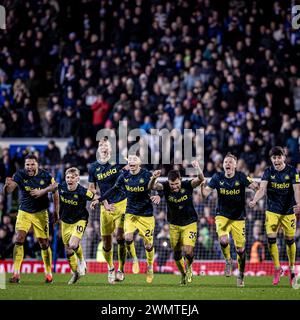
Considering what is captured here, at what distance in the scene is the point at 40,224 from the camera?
58.5ft

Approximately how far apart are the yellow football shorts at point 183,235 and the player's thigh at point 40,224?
2.65 meters

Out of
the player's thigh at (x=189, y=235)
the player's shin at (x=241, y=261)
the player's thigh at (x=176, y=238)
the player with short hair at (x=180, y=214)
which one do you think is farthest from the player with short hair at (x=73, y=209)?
the player's shin at (x=241, y=261)

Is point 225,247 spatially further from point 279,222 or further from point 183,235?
point 279,222

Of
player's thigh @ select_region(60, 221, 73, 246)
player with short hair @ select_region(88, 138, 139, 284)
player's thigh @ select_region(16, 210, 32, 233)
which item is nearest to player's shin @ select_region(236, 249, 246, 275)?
player with short hair @ select_region(88, 138, 139, 284)

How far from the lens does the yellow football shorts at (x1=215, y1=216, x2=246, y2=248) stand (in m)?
17.2

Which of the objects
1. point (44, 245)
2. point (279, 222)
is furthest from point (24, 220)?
point (279, 222)

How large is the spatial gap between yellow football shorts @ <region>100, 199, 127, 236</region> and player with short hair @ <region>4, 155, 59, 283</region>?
48.5 inches

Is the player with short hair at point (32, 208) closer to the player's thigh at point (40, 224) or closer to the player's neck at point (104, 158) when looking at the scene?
the player's thigh at point (40, 224)

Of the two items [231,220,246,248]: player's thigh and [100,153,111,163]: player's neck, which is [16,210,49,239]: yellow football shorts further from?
[231,220,246,248]: player's thigh

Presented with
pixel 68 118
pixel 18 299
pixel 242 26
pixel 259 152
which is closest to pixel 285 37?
pixel 242 26

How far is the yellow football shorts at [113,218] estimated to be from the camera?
18375 millimetres

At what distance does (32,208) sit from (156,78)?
1052cm

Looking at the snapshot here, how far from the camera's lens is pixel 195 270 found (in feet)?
75.0

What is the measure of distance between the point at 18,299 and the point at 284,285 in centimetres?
610
